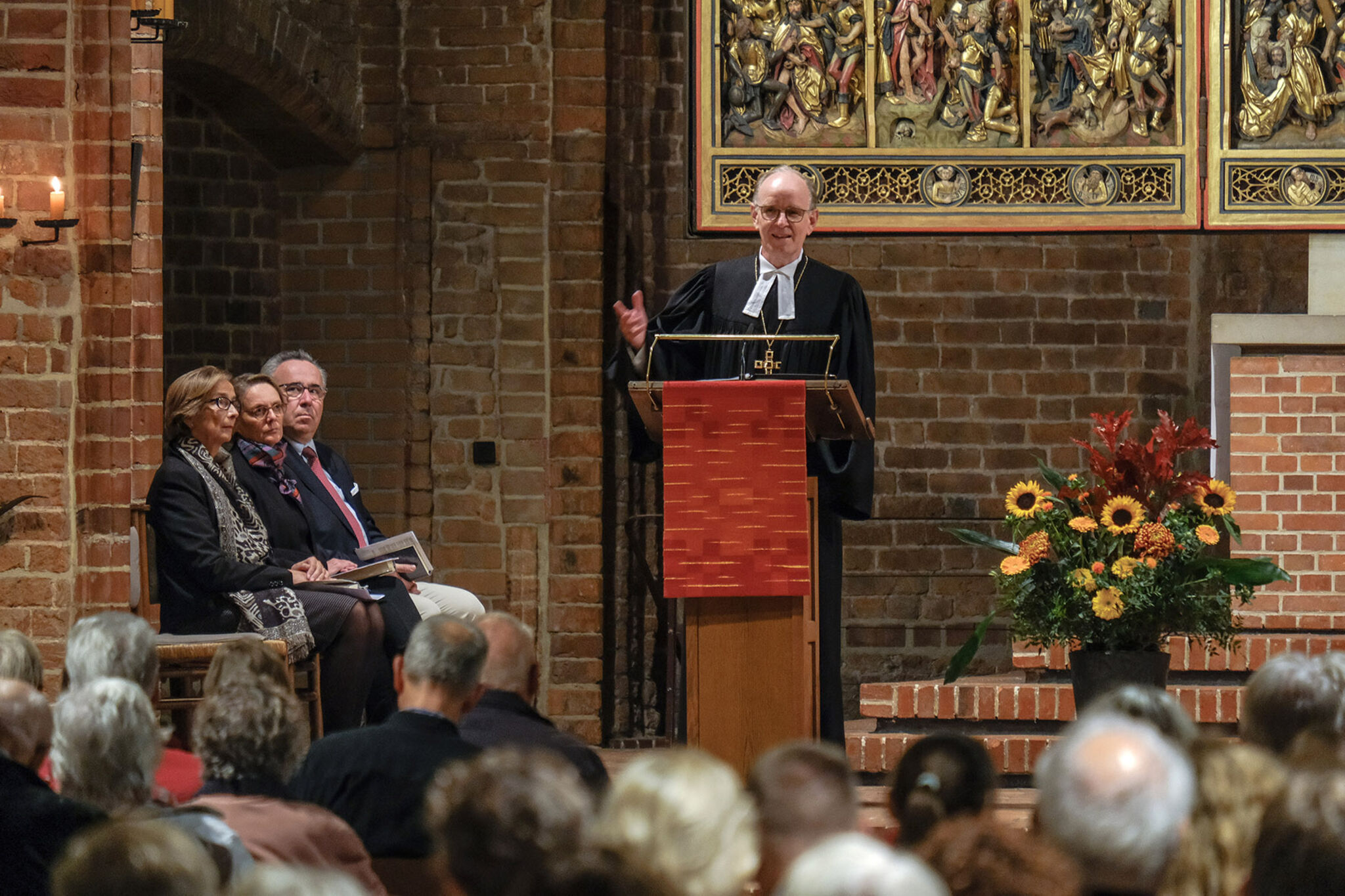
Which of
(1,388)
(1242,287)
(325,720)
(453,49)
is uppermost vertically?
(453,49)

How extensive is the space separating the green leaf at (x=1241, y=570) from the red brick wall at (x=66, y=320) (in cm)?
312

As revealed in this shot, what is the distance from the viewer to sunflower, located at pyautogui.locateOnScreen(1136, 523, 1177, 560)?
4.74m

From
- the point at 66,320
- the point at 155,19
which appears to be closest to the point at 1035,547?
the point at 66,320

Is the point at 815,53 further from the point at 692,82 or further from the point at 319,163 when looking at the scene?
the point at 319,163

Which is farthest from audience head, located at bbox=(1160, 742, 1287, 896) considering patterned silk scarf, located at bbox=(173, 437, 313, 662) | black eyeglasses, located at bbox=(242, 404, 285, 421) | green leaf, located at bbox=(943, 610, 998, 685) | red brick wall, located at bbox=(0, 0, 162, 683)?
black eyeglasses, located at bbox=(242, 404, 285, 421)

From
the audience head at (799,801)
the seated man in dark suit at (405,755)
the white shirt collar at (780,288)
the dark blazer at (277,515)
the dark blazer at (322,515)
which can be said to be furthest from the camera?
the dark blazer at (322,515)

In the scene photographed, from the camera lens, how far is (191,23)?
6.67 m

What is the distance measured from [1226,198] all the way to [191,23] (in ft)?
14.0

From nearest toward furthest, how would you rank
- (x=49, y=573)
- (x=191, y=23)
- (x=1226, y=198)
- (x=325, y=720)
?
(x=49, y=573) → (x=325, y=720) → (x=191, y=23) → (x=1226, y=198)

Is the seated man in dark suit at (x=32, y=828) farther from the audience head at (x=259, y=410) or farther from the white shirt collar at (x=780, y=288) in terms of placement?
the audience head at (x=259, y=410)

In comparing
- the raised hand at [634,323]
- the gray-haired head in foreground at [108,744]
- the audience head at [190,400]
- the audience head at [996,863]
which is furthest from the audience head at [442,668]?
the audience head at [190,400]

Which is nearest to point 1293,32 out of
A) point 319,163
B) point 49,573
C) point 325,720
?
point 319,163

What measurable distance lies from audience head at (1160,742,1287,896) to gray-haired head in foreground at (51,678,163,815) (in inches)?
59.1

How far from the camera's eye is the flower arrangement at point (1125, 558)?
15.6 feet
